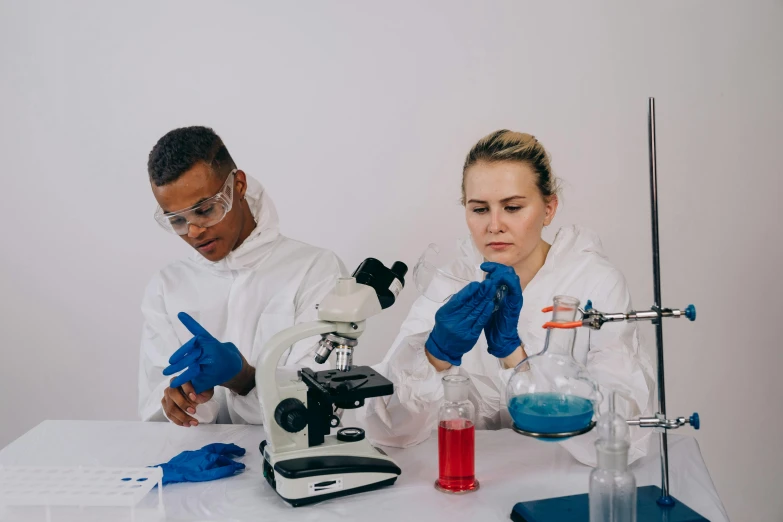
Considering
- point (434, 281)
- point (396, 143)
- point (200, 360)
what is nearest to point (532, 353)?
point (434, 281)

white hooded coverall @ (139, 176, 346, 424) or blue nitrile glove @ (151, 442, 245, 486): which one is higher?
white hooded coverall @ (139, 176, 346, 424)

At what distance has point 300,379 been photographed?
1892 millimetres

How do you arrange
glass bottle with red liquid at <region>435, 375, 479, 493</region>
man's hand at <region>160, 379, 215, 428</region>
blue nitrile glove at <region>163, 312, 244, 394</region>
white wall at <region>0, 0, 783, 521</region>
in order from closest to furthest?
glass bottle with red liquid at <region>435, 375, 479, 493</region> < blue nitrile glove at <region>163, 312, 244, 394</region> < man's hand at <region>160, 379, 215, 428</region> < white wall at <region>0, 0, 783, 521</region>

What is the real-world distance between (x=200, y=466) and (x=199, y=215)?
88 centimetres

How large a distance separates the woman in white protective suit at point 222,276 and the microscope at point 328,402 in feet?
1.89

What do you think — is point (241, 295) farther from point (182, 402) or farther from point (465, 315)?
point (465, 315)

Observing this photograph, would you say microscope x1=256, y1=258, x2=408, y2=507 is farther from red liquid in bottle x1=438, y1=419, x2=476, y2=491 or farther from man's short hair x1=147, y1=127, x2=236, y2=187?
man's short hair x1=147, y1=127, x2=236, y2=187

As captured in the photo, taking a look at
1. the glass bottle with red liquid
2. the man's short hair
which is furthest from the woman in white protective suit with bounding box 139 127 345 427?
the glass bottle with red liquid

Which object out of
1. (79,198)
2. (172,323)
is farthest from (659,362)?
(79,198)

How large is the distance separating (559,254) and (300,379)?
0.96 m

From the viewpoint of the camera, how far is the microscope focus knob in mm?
1787

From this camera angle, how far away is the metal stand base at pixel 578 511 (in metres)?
1.59

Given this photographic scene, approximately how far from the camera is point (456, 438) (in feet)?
5.76

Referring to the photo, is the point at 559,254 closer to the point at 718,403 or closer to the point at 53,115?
the point at 718,403
